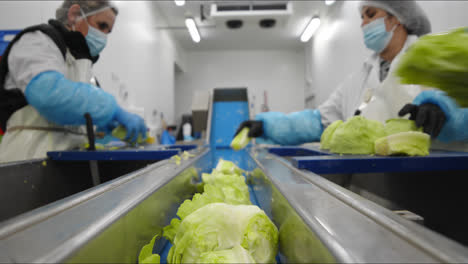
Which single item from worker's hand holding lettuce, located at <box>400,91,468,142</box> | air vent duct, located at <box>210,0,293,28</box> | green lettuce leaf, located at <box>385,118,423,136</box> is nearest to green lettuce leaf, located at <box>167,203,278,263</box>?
green lettuce leaf, located at <box>385,118,423,136</box>

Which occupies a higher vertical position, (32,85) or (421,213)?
(32,85)

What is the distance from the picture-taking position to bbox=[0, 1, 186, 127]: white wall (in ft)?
6.05

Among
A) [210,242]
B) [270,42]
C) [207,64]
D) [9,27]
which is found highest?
[270,42]

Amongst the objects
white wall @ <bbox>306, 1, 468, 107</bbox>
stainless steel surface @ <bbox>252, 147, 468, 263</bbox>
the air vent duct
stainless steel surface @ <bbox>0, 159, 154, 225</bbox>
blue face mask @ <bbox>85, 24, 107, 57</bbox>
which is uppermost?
the air vent duct

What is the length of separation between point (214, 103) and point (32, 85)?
3.98 m

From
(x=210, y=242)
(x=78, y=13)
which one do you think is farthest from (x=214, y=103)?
(x=210, y=242)

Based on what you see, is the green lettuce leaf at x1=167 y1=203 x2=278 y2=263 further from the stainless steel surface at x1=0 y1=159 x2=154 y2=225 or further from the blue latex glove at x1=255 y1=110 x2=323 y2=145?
the blue latex glove at x1=255 y1=110 x2=323 y2=145

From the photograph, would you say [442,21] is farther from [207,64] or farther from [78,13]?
[207,64]

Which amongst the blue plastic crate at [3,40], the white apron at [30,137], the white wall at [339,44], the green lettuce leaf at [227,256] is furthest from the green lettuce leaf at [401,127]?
the blue plastic crate at [3,40]

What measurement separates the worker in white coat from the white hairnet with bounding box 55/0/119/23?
185 centimetres

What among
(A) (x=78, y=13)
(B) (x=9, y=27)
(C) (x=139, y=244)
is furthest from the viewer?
(A) (x=78, y=13)

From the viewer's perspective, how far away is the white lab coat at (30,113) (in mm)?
1453

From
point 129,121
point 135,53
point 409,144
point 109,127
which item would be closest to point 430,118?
point 409,144

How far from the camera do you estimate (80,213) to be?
0.46 meters
